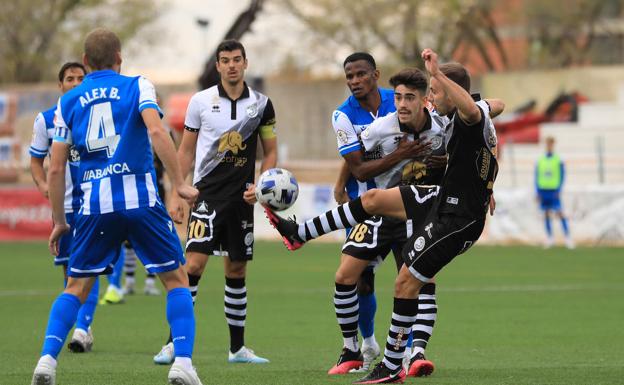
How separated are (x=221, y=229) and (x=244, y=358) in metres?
1.06

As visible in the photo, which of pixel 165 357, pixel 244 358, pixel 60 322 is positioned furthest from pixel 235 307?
pixel 60 322

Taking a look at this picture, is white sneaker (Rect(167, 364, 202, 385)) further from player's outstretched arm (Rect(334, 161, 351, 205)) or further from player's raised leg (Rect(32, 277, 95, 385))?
player's outstretched arm (Rect(334, 161, 351, 205))

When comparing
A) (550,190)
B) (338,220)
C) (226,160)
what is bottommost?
(550,190)

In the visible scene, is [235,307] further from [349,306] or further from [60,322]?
[60,322]

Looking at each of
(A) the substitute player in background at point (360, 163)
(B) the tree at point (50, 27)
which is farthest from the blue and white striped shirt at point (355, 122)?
(B) the tree at point (50, 27)

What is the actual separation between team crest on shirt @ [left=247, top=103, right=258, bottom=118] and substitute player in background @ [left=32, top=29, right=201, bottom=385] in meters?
2.16

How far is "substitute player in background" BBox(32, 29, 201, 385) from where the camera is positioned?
7.99 metres

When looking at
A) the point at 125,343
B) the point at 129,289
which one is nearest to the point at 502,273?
the point at 129,289

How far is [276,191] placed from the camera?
30.0 ft

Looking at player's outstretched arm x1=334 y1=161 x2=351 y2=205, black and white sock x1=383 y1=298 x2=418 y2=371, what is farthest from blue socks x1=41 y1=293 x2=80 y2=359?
player's outstretched arm x1=334 y1=161 x2=351 y2=205

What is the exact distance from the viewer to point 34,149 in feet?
33.7

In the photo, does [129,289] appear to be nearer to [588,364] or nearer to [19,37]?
[588,364]

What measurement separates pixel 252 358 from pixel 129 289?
7360 millimetres

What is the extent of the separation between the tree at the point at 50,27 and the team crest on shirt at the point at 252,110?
46042mm
